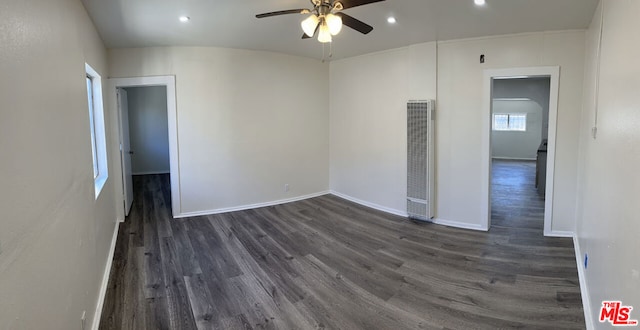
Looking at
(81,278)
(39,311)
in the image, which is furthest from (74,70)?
(39,311)

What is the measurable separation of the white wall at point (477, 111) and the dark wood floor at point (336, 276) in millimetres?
427

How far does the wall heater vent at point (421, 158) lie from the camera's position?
4.48m

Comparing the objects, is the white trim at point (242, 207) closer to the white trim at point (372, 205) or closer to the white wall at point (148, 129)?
the white trim at point (372, 205)

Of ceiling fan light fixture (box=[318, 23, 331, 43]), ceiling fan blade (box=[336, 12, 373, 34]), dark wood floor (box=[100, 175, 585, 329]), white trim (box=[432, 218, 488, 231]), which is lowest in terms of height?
dark wood floor (box=[100, 175, 585, 329])

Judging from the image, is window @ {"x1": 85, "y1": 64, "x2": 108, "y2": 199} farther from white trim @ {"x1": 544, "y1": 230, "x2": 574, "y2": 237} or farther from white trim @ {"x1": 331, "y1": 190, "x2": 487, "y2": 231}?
white trim @ {"x1": 544, "y1": 230, "x2": 574, "y2": 237}

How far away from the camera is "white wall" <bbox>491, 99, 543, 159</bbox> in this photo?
1138 cm

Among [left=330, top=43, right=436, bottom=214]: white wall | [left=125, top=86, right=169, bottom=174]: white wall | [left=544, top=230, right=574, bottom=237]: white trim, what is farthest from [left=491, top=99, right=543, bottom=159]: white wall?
[left=125, top=86, right=169, bottom=174]: white wall

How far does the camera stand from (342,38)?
172 inches

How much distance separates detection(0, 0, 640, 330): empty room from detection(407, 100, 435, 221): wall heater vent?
0.09ft

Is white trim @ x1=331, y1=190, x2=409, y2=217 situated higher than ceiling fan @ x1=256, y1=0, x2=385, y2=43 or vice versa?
ceiling fan @ x1=256, y1=0, x2=385, y2=43

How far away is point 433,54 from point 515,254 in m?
2.70

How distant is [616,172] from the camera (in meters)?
1.83

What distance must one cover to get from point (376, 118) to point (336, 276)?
2.95 m

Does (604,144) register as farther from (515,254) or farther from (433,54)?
(433,54)
